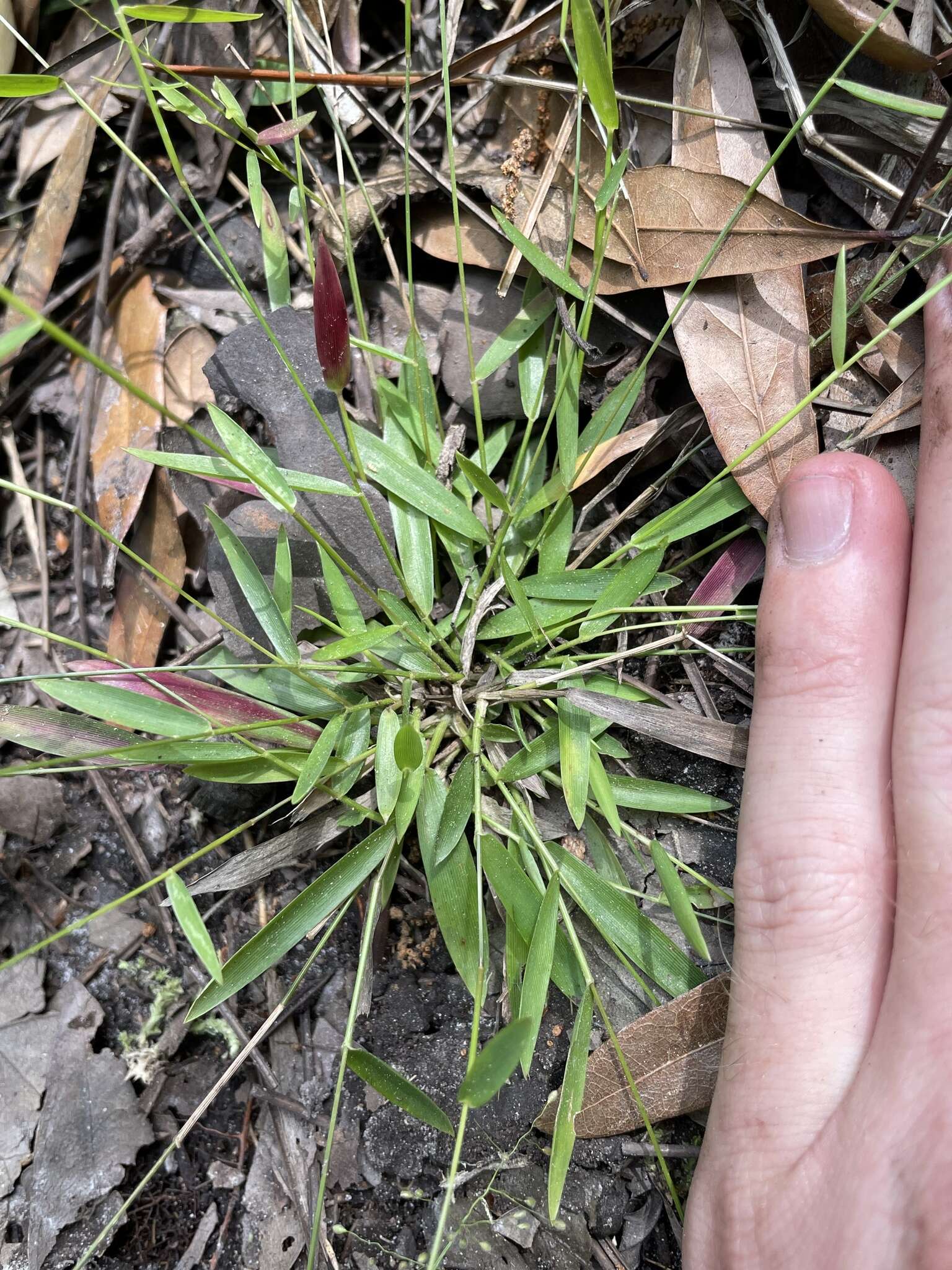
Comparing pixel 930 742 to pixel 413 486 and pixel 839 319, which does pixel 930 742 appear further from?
pixel 413 486

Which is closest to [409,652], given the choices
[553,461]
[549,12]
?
[553,461]

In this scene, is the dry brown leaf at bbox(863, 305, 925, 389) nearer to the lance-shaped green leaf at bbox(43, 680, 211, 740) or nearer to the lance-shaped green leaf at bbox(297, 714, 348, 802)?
the lance-shaped green leaf at bbox(297, 714, 348, 802)

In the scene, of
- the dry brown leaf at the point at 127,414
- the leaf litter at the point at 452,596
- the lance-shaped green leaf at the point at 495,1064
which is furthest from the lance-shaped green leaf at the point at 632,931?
the dry brown leaf at the point at 127,414

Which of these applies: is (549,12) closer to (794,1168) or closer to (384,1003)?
(384,1003)

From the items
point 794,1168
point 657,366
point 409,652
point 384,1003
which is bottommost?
point 384,1003

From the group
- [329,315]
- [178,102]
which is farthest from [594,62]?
[178,102]

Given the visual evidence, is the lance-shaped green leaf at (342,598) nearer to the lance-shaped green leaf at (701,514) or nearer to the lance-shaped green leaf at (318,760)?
the lance-shaped green leaf at (318,760)
